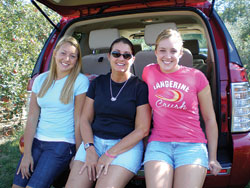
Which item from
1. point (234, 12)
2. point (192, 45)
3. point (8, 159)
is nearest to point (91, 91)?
point (8, 159)

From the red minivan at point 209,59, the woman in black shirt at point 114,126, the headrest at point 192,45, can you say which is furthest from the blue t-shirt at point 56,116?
the headrest at point 192,45

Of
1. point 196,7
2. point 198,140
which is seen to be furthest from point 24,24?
point 198,140

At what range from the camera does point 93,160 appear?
1.99 metres

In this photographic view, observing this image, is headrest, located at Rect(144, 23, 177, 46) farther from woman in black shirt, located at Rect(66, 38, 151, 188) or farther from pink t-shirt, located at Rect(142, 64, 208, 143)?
pink t-shirt, located at Rect(142, 64, 208, 143)

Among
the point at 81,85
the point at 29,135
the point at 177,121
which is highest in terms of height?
the point at 81,85

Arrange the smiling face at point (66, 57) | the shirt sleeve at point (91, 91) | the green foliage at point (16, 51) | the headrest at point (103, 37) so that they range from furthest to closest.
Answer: the green foliage at point (16, 51) → the headrest at point (103, 37) → the smiling face at point (66, 57) → the shirt sleeve at point (91, 91)

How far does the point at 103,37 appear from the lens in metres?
3.08

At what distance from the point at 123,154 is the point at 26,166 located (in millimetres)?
852

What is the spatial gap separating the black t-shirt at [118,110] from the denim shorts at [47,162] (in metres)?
0.32

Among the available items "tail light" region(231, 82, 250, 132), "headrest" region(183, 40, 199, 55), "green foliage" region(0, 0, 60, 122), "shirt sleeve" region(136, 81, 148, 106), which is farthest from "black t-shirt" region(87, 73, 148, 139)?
"headrest" region(183, 40, 199, 55)

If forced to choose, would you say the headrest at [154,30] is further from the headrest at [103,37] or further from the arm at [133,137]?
the arm at [133,137]

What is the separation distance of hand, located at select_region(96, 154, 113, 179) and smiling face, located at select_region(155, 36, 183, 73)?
871mm

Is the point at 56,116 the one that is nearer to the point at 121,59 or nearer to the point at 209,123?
the point at 121,59

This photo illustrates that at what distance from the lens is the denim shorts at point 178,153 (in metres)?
1.85
